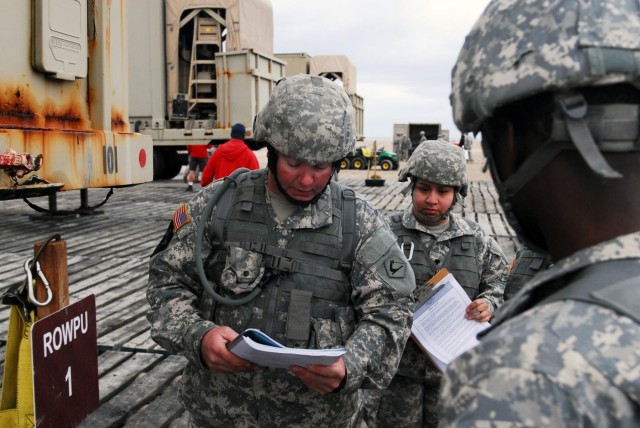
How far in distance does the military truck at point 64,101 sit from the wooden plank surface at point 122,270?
1.13 m

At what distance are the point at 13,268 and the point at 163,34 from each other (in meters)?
8.06

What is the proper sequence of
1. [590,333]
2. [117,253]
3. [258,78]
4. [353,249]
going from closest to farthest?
[590,333] → [353,249] → [117,253] → [258,78]

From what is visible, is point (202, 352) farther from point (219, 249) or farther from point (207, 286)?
point (219, 249)

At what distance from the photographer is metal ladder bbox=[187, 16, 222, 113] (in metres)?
12.9

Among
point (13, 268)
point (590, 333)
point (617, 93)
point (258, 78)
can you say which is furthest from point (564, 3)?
point (258, 78)

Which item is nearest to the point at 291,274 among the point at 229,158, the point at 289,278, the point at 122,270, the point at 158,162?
the point at 289,278

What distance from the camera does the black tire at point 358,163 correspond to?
24453 millimetres

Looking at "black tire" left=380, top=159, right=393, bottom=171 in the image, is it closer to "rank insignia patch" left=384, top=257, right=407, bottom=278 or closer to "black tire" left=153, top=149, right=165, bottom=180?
"black tire" left=153, top=149, right=165, bottom=180

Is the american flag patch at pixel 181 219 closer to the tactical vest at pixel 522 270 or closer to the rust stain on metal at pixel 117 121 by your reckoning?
the tactical vest at pixel 522 270

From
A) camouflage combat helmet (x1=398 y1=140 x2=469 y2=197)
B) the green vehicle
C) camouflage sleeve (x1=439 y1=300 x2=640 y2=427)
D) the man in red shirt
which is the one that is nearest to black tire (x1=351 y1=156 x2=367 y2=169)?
the green vehicle

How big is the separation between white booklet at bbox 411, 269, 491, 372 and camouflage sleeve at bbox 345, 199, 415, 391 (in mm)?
640

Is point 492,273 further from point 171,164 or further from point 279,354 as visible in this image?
point 171,164

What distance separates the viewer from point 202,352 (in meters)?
1.91

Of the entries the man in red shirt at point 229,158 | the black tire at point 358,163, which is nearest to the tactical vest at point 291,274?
the man in red shirt at point 229,158
